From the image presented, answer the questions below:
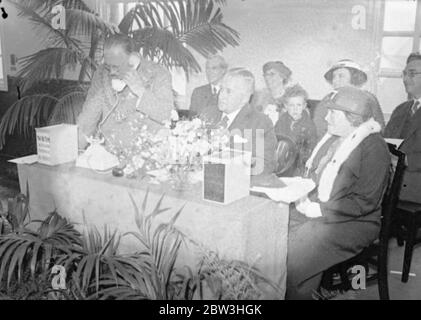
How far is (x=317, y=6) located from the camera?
8.40 ft

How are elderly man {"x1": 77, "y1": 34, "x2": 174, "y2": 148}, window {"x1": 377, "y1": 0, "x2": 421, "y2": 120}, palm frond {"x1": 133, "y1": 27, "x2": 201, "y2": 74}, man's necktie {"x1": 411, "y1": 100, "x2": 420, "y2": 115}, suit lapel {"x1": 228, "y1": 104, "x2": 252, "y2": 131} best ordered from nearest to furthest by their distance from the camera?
1. window {"x1": 377, "y1": 0, "x2": 421, "y2": 120}
2. man's necktie {"x1": 411, "y1": 100, "x2": 420, "y2": 115}
3. suit lapel {"x1": 228, "y1": 104, "x2": 252, "y2": 131}
4. palm frond {"x1": 133, "y1": 27, "x2": 201, "y2": 74}
5. elderly man {"x1": 77, "y1": 34, "x2": 174, "y2": 148}

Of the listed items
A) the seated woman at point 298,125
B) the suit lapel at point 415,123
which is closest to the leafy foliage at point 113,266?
the seated woman at point 298,125

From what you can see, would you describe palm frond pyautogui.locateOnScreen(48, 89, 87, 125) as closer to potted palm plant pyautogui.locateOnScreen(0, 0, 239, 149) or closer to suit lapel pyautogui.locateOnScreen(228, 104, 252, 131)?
potted palm plant pyautogui.locateOnScreen(0, 0, 239, 149)

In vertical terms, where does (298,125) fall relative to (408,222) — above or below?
above

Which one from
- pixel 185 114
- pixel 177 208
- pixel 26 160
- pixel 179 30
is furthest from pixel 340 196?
pixel 26 160

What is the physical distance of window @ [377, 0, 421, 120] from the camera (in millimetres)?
2414

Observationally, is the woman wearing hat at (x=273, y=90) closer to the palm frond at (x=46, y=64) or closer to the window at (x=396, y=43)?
the window at (x=396, y=43)

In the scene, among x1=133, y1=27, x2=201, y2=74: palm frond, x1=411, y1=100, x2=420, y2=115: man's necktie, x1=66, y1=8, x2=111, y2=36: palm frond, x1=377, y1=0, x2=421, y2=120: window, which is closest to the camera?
x1=377, y1=0, x2=421, y2=120: window

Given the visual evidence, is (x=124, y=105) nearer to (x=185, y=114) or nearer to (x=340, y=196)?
(x=185, y=114)

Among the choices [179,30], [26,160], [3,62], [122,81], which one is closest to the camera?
[179,30]

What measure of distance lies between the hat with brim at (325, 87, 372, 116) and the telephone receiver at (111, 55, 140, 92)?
1180 mm

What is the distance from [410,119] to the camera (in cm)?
253

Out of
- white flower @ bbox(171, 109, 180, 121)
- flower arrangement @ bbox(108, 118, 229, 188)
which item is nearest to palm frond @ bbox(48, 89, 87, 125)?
flower arrangement @ bbox(108, 118, 229, 188)

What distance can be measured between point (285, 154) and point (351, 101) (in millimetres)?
433
